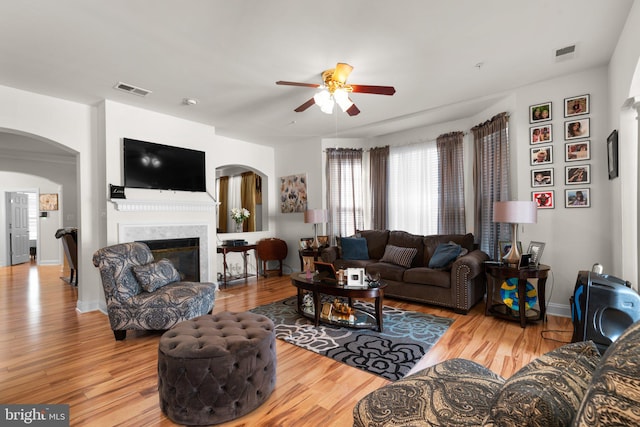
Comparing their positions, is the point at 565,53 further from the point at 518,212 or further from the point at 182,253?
the point at 182,253

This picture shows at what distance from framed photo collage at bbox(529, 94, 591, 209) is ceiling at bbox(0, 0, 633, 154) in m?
0.41

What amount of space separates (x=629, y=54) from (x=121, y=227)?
542 centimetres

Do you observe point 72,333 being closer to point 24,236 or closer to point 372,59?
point 372,59

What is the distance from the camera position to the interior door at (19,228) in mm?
7805

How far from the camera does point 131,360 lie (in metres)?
2.54

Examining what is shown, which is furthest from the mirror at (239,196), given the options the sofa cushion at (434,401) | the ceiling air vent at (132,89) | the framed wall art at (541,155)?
the sofa cushion at (434,401)

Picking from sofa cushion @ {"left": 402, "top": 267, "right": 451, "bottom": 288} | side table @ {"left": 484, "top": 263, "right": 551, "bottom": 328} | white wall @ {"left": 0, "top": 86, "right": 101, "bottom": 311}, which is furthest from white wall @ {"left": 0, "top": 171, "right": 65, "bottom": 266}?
side table @ {"left": 484, "top": 263, "right": 551, "bottom": 328}

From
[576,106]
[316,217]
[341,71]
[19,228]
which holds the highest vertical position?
[341,71]

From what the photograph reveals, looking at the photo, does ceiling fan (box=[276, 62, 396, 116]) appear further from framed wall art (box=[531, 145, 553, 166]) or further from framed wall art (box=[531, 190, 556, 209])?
framed wall art (box=[531, 190, 556, 209])

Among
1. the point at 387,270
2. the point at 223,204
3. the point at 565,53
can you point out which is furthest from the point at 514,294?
the point at 223,204

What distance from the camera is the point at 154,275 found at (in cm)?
321

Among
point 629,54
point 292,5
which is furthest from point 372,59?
point 629,54

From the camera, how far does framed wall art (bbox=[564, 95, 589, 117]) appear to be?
320cm

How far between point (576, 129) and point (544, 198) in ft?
2.58
